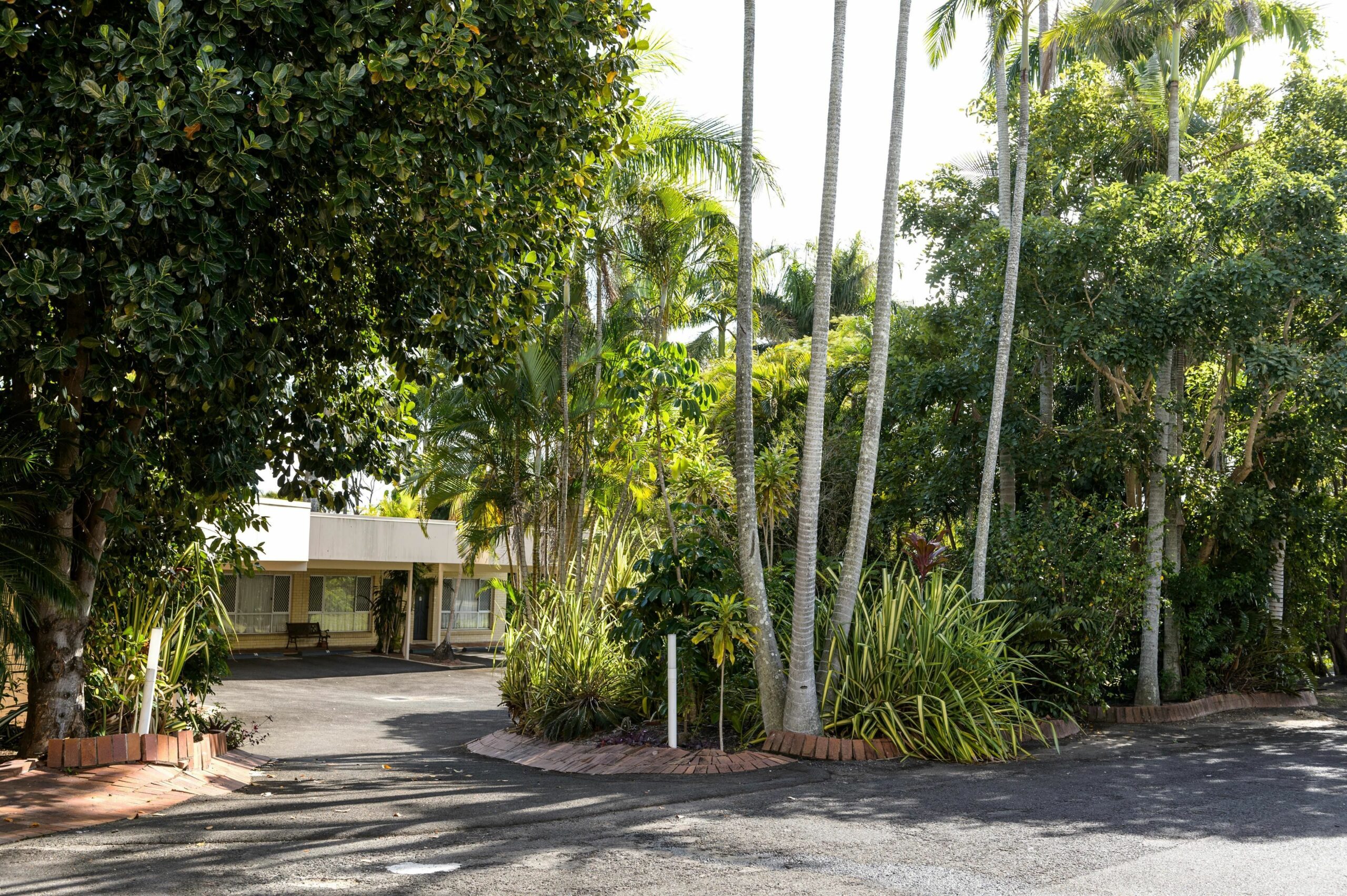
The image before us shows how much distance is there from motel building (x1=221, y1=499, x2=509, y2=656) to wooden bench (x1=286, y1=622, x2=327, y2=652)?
0.13 ft

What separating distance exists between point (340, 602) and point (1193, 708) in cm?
2218

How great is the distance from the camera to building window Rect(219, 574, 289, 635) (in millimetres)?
26922

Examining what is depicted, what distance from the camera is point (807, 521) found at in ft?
31.8

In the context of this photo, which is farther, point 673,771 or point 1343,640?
point 1343,640

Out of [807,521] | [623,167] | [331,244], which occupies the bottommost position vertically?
[807,521]

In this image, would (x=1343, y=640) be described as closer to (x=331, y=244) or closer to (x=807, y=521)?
(x=807, y=521)

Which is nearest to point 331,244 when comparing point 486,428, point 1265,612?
point 486,428

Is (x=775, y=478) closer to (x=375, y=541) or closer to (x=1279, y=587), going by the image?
(x=1279, y=587)

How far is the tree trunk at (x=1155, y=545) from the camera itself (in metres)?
13.5

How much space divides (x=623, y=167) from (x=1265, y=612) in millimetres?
11138

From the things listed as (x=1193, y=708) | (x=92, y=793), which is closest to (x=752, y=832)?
(x=92, y=793)

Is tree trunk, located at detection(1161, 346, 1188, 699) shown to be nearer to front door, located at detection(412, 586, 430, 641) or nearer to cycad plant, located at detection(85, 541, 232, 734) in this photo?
cycad plant, located at detection(85, 541, 232, 734)

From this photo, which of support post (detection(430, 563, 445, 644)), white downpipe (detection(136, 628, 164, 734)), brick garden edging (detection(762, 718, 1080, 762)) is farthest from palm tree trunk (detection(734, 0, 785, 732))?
support post (detection(430, 563, 445, 644))

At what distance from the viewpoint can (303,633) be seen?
27.3 metres
